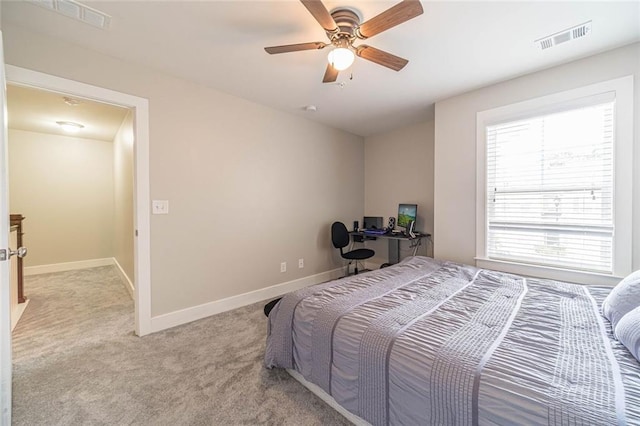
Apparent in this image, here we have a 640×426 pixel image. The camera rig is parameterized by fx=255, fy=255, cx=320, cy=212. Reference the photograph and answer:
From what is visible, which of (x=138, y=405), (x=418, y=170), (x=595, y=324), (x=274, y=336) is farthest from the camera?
(x=418, y=170)

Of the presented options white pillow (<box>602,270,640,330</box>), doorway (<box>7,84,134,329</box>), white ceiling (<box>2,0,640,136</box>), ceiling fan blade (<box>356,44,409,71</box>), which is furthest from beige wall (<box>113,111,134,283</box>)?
white pillow (<box>602,270,640,330</box>)

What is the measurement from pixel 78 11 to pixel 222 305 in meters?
2.73

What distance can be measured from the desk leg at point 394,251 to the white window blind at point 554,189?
59.7 inches

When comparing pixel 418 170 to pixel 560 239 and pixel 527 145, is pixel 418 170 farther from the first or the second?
pixel 560 239

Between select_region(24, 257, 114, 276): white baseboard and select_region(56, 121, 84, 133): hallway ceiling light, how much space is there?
2443 mm

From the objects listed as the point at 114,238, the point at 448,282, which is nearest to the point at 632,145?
the point at 448,282

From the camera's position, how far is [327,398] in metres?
1.56

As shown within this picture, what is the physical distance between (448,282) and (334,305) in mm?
1036

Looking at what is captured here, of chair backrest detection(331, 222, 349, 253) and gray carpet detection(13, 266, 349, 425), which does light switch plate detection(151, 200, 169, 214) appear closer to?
gray carpet detection(13, 266, 349, 425)

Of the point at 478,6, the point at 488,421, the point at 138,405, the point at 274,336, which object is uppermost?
the point at 478,6

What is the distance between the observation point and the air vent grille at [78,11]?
1.62 meters

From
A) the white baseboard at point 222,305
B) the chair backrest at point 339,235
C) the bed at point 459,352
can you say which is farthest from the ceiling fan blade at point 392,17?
the white baseboard at point 222,305

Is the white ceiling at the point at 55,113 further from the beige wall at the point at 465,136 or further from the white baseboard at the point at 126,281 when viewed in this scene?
the beige wall at the point at 465,136

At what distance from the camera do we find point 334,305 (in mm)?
1558
